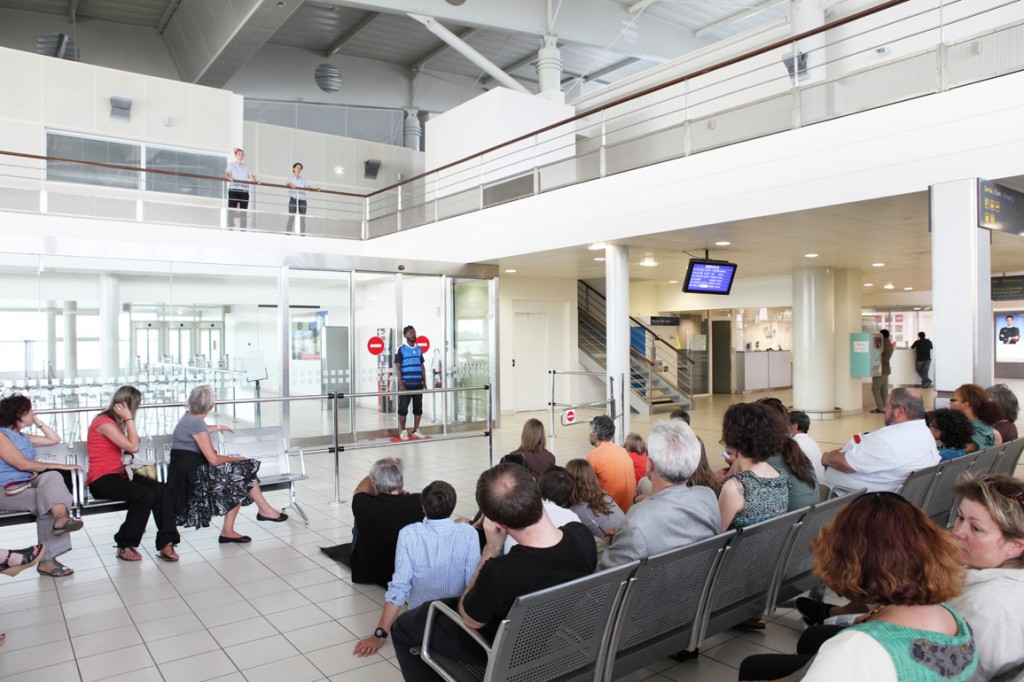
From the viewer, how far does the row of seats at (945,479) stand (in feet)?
13.6

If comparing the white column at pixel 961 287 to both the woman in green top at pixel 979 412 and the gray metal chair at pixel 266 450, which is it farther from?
the gray metal chair at pixel 266 450

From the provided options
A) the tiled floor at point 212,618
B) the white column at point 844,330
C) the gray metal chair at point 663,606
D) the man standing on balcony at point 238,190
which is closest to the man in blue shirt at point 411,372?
the tiled floor at point 212,618

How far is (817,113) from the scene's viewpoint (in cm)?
740

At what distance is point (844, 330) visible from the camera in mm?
13922

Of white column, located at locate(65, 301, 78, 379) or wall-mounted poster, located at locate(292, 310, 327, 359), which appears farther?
wall-mounted poster, located at locate(292, 310, 327, 359)

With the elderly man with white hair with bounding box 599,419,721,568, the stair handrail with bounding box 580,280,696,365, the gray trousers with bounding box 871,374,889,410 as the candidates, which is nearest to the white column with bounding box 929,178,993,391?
the elderly man with white hair with bounding box 599,419,721,568

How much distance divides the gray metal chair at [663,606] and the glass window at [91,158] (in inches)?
565

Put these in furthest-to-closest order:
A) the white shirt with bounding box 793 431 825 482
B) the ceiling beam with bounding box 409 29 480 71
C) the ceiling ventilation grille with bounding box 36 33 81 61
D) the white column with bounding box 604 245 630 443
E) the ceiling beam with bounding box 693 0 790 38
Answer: the ceiling beam with bounding box 409 29 480 71 → the ceiling ventilation grille with bounding box 36 33 81 61 → the ceiling beam with bounding box 693 0 790 38 → the white column with bounding box 604 245 630 443 → the white shirt with bounding box 793 431 825 482

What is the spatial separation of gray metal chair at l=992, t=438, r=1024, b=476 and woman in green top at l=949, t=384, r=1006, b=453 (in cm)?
10

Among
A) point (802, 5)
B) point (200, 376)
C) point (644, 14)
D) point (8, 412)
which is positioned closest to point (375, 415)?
point (200, 376)

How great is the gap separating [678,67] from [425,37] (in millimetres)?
8092

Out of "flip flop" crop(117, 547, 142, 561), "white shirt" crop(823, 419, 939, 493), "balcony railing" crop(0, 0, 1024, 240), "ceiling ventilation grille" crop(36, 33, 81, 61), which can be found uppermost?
"ceiling ventilation grille" crop(36, 33, 81, 61)

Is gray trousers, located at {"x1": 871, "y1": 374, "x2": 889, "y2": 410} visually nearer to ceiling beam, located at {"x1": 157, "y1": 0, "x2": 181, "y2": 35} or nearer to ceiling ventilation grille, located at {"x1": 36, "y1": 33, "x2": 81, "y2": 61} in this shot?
ceiling beam, located at {"x1": 157, "y1": 0, "x2": 181, "y2": 35}

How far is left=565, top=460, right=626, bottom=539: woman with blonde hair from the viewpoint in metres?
4.09
